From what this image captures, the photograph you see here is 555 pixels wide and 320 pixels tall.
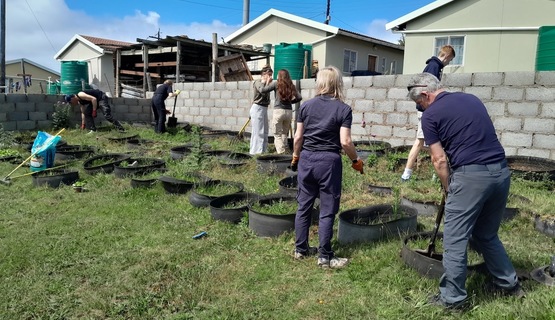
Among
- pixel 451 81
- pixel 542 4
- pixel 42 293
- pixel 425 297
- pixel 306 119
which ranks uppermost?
pixel 542 4

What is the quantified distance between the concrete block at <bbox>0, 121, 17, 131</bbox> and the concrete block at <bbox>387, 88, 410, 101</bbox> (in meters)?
9.15

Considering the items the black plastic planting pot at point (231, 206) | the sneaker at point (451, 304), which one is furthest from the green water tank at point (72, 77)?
the sneaker at point (451, 304)

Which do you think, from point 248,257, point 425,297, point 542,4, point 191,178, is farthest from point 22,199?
point 542,4

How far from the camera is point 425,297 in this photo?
273cm

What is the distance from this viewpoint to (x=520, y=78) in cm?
623

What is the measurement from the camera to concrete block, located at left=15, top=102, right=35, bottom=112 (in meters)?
10.6

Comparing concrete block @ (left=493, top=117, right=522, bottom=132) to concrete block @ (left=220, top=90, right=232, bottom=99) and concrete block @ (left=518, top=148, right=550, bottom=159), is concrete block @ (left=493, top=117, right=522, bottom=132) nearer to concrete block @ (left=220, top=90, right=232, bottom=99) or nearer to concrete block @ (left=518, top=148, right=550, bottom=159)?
concrete block @ (left=518, top=148, right=550, bottom=159)

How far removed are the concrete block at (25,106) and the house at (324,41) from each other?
34.2ft

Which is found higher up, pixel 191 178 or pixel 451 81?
pixel 451 81

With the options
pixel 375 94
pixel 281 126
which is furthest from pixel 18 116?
pixel 375 94

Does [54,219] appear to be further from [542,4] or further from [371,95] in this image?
[542,4]

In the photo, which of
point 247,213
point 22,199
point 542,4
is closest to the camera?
point 247,213

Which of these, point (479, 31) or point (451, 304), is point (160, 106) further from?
point (479, 31)

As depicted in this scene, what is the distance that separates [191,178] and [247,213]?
1.61 metres
